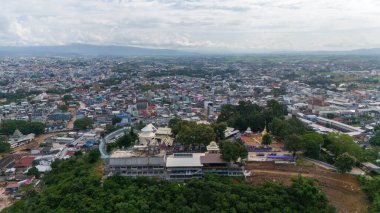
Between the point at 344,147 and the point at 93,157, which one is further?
the point at 93,157

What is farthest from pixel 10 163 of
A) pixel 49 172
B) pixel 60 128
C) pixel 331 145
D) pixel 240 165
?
pixel 331 145

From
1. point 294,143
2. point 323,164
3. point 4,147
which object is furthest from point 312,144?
point 4,147

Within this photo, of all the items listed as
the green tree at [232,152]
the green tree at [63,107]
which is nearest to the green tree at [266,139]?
the green tree at [232,152]

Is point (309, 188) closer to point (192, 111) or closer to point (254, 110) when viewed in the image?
point (254, 110)

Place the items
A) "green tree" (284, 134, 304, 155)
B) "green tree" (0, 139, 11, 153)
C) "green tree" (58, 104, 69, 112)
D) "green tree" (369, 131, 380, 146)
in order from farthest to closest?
"green tree" (58, 104, 69, 112)
"green tree" (0, 139, 11, 153)
"green tree" (369, 131, 380, 146)
"green tree" (284, 134, 304, 155)

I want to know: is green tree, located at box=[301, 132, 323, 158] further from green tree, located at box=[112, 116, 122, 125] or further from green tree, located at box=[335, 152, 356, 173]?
green tree, located at box=[112, 116, 122, 125]

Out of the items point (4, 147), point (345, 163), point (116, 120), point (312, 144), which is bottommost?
point (4, 147)

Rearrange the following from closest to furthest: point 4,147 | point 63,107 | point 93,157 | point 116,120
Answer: point 93,157, point 4,147, point 116,120, point 63,107

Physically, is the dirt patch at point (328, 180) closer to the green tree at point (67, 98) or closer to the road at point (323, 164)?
the road at point (323, 164)

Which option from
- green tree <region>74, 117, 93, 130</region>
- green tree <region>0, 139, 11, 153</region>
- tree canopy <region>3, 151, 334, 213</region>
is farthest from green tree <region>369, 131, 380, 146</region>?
green tree <region>0, 139, 11, 153</region>

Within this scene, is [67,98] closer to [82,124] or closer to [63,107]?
[63,107]
